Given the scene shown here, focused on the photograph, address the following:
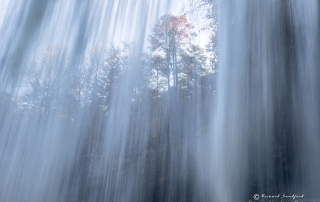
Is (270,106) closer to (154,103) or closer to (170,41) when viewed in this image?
(154,103)

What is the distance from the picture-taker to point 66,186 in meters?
10.6

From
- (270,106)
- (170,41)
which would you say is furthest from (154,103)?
(270,106)

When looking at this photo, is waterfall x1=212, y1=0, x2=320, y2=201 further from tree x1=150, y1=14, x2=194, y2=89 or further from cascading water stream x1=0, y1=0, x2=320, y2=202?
tree x1=150, y1=14, x2=194, y2=89

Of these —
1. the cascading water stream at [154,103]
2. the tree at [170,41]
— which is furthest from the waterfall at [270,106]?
the tree at [170,41]

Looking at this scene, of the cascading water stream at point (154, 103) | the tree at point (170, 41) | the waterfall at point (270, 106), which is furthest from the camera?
the tree at point (170, 41)

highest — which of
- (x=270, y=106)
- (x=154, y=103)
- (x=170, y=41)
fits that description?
(x=170, y=41)

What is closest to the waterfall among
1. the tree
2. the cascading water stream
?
the cascading water stream

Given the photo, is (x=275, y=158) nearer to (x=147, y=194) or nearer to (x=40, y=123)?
(x=147, y=194)

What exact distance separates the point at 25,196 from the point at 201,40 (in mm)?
10257

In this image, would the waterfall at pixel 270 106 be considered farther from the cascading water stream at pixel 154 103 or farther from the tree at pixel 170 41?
the tree at pixel 170 41

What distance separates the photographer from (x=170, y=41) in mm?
13086

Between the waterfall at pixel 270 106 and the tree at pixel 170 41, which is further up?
the tree at pixel 170 41

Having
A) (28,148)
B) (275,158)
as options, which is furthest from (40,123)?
(275,158)

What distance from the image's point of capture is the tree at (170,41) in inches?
494
